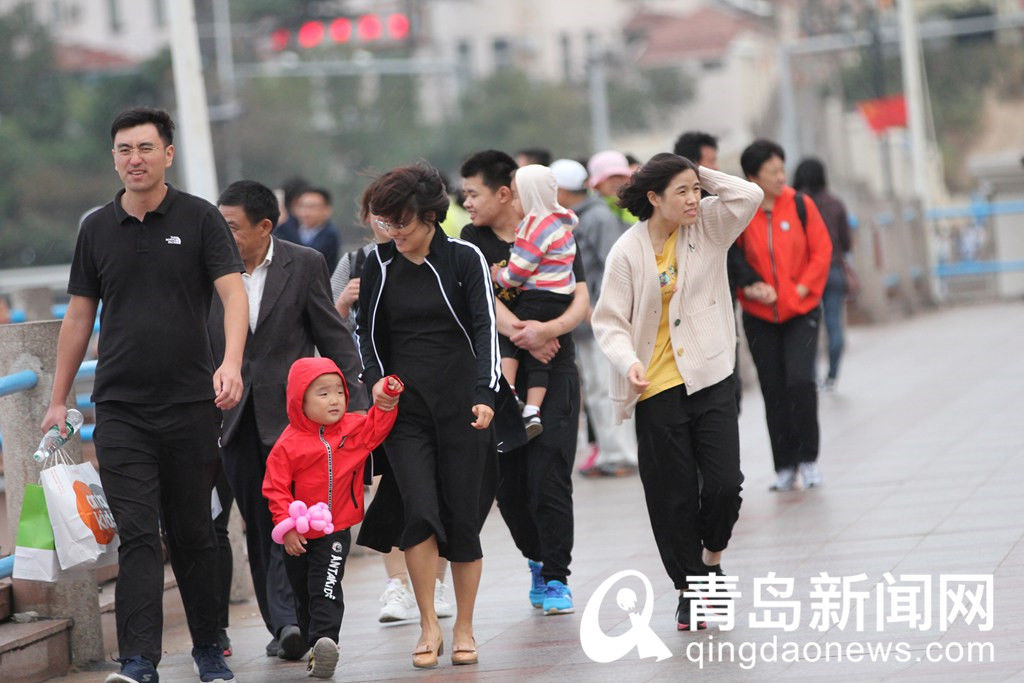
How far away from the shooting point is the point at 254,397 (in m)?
7.28

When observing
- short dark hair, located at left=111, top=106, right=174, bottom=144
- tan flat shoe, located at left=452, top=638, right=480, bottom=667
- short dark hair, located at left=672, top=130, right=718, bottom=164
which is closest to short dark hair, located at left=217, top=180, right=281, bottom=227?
short dark hair, located at left=111, top=106, right=174, bottom=144

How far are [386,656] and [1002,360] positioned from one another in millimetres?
10744

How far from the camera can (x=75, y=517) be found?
21.6ft

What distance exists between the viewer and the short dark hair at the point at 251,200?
7.40m

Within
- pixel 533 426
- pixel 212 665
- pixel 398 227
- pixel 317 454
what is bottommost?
pixel 212 665

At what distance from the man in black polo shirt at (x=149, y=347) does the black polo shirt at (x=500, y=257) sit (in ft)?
5.25

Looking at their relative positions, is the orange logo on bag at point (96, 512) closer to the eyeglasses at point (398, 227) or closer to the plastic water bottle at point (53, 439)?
the plastic water bottle at point (53, 439)

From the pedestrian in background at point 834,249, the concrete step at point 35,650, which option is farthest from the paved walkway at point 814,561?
the pedestrian in background at point 834,249

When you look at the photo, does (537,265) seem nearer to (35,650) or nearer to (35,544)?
(35,544)


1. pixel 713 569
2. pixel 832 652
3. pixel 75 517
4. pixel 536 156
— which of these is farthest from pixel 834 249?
pixel 75 517

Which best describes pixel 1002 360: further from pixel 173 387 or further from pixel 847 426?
pixel 173 387

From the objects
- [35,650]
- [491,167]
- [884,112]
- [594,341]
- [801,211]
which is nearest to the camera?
[35,650]

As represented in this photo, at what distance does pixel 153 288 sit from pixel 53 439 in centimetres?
70

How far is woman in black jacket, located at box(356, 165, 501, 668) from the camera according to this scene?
22.3 feet
